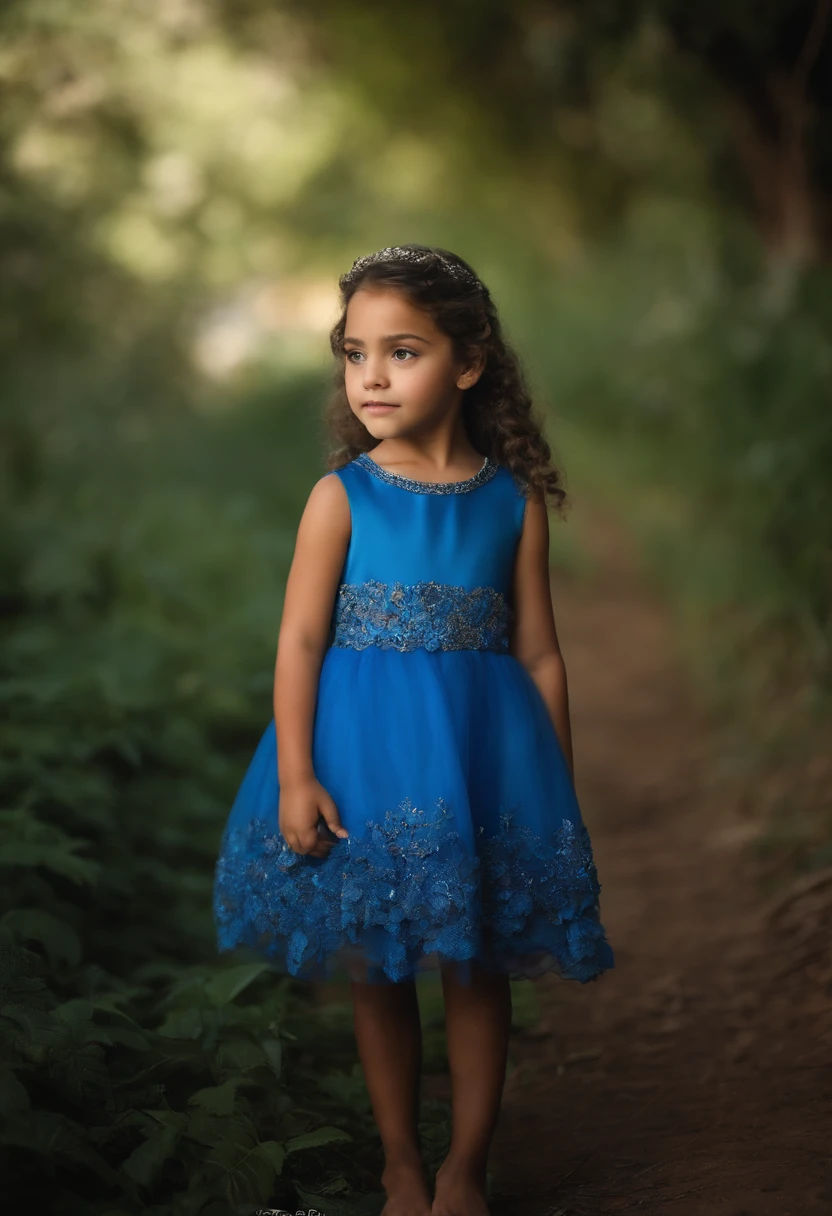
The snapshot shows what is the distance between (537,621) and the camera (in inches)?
97.0

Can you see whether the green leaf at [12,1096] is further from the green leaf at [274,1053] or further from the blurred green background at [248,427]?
the green leaf at [274,1053]

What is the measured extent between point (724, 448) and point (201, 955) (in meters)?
4.19

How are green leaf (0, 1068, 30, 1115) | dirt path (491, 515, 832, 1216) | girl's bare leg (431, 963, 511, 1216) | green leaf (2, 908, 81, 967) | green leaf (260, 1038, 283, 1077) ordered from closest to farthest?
green leaf (0, 1068, 30, 1115), girl's bare leg (431, 963, 511, 1216), dirt path (491, 515, 832, 1216), green leaf (260, 1038, 283, 1077), green leaf (2, 908, 81, 967)

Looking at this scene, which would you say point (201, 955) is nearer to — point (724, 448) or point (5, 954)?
point (5, 954)

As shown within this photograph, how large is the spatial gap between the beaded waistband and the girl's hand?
0.29 meters

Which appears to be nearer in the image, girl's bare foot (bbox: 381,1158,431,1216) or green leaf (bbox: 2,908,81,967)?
girl's bare foot (bbox: 381,1158,431,1216)

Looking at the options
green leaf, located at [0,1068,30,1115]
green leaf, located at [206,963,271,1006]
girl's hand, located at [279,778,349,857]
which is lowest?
green leaf, located at [0,1068,30,1115]

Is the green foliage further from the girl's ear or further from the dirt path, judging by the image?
the girl's ear

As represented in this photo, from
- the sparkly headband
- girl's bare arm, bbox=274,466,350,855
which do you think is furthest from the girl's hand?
the sparkly headband

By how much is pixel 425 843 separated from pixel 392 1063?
481 millimetres

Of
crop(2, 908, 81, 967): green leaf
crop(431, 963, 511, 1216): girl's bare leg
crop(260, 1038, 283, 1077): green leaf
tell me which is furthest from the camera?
crop(2, 908, 81, 967): green leaf

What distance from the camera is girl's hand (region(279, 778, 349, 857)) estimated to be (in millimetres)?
2182

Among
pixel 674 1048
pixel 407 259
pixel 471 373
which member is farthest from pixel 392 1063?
pixel 407 259

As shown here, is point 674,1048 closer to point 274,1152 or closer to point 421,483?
point 274,1152
